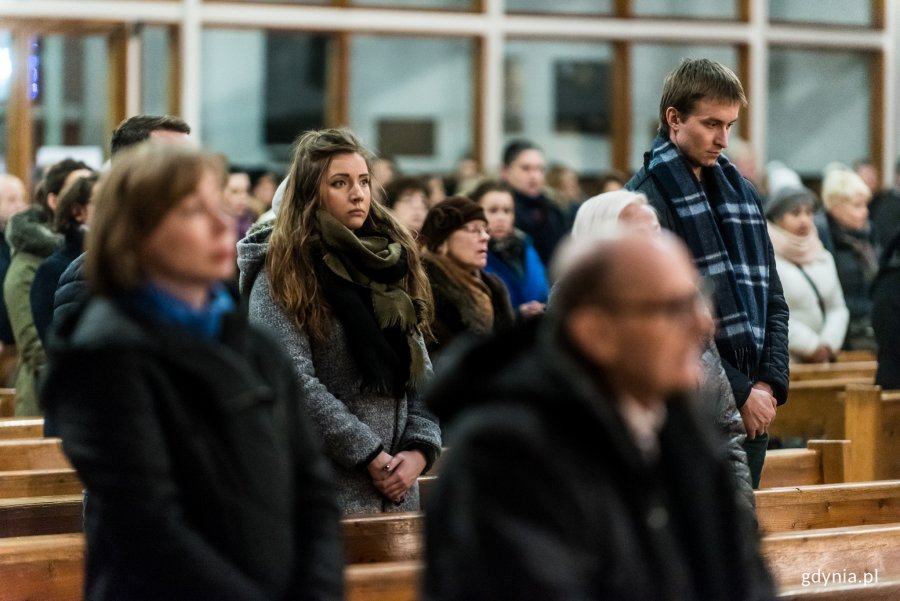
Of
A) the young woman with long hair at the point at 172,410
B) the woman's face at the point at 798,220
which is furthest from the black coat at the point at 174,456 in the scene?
the woman's face at the point at 798,220

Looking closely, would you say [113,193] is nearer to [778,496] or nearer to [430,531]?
[430,531]

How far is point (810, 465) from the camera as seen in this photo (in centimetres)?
436

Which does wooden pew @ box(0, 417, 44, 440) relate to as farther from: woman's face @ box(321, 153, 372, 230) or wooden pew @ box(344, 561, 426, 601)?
wooden pew @ box(344, 561, 426, 601)

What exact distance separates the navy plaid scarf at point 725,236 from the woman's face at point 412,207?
2851 millimetres

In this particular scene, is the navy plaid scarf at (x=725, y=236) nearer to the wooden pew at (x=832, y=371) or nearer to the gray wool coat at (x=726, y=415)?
the gray wool coat at (x=726, y=415)

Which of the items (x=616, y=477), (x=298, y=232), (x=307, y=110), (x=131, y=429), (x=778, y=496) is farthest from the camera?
(x=307, y=110)

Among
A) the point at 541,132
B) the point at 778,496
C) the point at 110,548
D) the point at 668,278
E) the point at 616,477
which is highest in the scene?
the point at 541,132

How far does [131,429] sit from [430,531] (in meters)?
0.43

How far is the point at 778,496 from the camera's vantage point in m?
3.66

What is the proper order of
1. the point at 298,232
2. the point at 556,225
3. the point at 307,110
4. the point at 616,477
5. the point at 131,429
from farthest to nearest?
the point at 307,110 < the point at 556,225 < the point at 298,232 < the point at 131,429 < the point at 616,477

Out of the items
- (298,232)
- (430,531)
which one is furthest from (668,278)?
(298,232)

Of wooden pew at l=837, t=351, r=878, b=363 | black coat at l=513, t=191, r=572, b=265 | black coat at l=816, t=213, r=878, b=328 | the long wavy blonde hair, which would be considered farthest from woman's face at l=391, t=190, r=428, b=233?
the long wavy blonde hair

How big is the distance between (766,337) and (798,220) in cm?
287

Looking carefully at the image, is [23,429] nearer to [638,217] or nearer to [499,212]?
[499,212]
